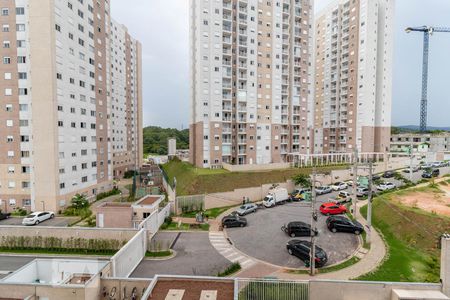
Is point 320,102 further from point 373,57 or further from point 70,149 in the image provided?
point 70,149

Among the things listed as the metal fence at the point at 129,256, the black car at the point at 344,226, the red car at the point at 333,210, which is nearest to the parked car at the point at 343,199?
the red car at the point at 333,210

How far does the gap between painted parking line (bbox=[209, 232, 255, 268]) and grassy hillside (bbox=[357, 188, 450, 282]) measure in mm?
9540

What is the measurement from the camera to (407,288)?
1480 cm

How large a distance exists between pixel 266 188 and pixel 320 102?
5864cm

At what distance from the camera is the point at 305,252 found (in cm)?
2236

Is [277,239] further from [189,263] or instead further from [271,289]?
[271,289]

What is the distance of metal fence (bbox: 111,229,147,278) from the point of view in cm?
1902

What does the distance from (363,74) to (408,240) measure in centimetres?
5990

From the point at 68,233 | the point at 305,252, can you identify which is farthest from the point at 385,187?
the point at 68,233

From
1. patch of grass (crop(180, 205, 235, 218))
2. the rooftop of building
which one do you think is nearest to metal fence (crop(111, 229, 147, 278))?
the rooftop of building

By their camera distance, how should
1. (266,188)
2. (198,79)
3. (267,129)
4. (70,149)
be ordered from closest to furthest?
(70,149) < (266,188) < (198,79) < (267,129)

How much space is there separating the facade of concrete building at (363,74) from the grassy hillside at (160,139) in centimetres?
8928

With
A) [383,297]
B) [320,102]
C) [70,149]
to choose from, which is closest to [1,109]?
[70,149]

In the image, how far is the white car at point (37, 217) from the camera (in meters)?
34.3
